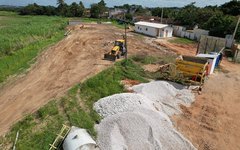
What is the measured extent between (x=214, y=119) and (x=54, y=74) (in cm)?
1356

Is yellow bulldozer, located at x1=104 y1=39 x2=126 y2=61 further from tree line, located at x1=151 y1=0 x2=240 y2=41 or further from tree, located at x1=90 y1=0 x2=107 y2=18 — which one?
tree, located at x1=90 y1=0 x2=107 y2=18

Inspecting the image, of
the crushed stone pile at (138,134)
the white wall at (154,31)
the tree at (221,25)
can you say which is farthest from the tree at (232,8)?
the crushed stone pile at (138,134)

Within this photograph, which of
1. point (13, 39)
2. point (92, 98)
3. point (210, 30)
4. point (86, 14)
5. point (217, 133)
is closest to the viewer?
point (217, 133)

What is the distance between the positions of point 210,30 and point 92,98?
106ft

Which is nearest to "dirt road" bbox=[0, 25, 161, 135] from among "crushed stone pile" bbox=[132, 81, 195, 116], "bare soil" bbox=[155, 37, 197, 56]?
"bare soil" bbox=[155, 37, 197, 56]

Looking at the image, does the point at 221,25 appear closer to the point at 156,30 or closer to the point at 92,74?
the point at 156,30

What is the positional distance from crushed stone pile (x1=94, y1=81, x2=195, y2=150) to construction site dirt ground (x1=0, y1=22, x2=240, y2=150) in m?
1.03

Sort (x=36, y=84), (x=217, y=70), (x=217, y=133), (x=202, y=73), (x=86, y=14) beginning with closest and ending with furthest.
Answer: (x=217, y=133), (x=202, y=73), (x=36, y=84), (x=217, y=70), (x=86, y=14)

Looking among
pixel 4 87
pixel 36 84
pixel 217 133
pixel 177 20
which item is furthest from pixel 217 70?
pixel 177 20

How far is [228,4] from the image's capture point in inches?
2275

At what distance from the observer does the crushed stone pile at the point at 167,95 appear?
1343 centimetres

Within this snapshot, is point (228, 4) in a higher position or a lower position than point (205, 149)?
higher

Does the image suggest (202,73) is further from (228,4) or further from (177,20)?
(228,4)

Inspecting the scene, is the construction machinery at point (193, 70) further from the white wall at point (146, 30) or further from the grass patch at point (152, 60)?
the white wall at point (146, 30)
